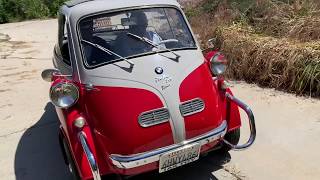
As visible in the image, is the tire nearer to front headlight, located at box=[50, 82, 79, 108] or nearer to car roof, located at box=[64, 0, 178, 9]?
car roof, located at box=[64, 0, 178, 9]

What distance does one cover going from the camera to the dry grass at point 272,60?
5582mm

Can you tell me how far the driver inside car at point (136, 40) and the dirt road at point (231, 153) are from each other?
125cm

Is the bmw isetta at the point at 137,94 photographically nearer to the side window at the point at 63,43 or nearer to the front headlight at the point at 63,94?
the front headlight at the point at 63,94

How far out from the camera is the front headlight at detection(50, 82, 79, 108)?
363 cm

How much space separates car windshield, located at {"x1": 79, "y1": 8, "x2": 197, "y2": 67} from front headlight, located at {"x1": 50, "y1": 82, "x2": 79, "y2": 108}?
0.31 m

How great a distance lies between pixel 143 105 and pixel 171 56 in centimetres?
64

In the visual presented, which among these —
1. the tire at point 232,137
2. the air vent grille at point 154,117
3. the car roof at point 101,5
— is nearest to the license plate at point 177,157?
the air vent grille at point 154,117

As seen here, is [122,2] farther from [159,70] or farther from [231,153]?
[231,153]

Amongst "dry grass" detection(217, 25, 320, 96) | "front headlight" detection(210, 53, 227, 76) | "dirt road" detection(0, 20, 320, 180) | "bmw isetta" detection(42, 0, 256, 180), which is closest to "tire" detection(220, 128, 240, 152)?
"bmw isetta" detection(42, 0, 256, 180)

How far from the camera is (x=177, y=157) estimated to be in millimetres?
3486

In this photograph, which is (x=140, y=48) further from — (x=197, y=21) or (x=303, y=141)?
(x=197, y=21)

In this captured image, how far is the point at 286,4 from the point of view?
23.3 ft

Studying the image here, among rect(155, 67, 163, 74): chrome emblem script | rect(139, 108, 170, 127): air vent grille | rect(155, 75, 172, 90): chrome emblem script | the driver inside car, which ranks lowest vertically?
rect(139, 108, 170, 127): air vent grille

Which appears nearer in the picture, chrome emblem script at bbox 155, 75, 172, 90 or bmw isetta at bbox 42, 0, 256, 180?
bmw isetta at bbox 42, 0, 256, 180
